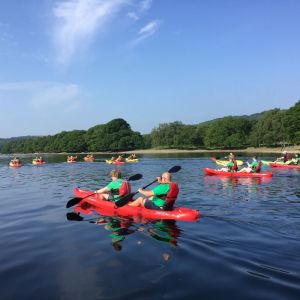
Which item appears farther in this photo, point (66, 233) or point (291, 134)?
point (291, 134)

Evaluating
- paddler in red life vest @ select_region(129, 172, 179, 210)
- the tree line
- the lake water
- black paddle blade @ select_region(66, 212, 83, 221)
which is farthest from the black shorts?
the tree line

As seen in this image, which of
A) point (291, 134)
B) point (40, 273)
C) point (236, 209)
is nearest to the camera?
point (40, 273)

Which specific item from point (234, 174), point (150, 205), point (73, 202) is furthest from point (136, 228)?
point (234, 174)

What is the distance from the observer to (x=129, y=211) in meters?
14.5

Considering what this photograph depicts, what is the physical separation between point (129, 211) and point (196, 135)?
107281mm

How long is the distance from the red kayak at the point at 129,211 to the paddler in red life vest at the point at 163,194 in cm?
25

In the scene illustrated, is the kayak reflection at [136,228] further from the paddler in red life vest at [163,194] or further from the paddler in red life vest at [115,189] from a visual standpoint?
the paddler in red life vest at [115,189]

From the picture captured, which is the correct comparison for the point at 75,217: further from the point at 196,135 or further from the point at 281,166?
the point at 196,135

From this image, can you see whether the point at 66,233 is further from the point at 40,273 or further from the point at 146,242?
the point at 40,273

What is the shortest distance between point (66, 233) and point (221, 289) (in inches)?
257

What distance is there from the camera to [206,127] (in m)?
128

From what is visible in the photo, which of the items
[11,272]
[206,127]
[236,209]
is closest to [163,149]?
[206,127]

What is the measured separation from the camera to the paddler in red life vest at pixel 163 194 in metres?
13.5

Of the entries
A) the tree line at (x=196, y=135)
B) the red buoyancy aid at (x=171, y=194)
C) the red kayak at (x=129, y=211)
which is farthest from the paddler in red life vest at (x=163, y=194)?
the tree line at (x=196, y=135)
